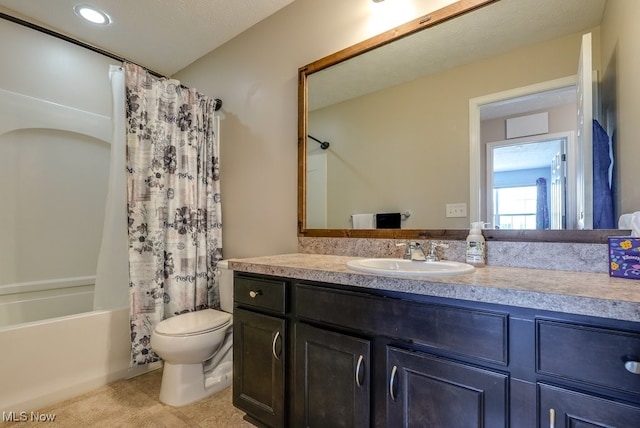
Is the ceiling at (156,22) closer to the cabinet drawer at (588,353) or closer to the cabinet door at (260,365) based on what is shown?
the cabinet door at (260,365)

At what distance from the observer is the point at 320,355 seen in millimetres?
1207

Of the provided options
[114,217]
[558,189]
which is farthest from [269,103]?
[558,189]

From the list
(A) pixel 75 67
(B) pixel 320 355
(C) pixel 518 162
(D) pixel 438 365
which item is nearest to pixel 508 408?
(D) pixel 438 365

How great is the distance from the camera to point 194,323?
1859 millimetres

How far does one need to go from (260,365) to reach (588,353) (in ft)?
3.92

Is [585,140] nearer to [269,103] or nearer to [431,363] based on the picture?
[431,363]

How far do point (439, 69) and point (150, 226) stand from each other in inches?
76.9

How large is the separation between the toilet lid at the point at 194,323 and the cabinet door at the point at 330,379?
30.8 inches

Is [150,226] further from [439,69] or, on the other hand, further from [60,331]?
[439,69]

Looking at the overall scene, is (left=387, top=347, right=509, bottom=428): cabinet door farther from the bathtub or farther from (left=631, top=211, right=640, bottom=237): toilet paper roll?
the bathtub

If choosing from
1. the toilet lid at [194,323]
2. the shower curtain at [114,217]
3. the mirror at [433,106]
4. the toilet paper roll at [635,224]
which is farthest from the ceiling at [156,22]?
the toilet paper roll at [635,224]

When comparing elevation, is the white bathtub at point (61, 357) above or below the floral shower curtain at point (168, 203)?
below

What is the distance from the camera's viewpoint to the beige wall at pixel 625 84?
1.06 m

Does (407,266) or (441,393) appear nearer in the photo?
(441,393)
